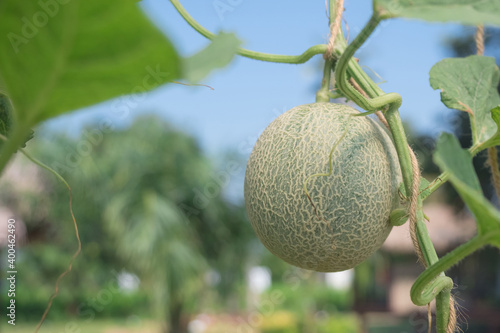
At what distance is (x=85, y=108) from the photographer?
11.8 inches

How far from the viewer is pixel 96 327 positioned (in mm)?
11961

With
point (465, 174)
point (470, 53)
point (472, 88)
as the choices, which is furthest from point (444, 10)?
point (470, 53)

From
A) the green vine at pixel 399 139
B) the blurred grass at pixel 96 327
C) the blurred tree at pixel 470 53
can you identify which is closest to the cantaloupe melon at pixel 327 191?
the green vine at pixel 399 139

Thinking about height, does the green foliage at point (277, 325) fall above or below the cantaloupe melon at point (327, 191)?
below

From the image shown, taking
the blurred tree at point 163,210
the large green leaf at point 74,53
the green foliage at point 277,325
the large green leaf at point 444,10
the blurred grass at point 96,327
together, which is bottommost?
the blurred grass at point 96,327

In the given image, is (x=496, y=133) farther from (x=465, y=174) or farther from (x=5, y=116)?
(x=5, y=116)

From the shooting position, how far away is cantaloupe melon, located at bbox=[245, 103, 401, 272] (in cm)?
60

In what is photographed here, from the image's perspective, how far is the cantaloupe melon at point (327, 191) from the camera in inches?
23.6

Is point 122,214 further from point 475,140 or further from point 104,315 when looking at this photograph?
point 104,315

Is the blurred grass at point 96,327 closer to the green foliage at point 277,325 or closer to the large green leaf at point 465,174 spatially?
the green foliage at point 277,325

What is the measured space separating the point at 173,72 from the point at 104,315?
1479 cm

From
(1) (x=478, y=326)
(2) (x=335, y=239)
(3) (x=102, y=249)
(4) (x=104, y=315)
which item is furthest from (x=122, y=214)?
(4) (x=104, y=315)

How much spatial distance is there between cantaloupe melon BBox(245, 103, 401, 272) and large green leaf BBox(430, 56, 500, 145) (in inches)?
4.4

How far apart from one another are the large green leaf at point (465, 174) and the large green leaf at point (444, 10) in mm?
89
